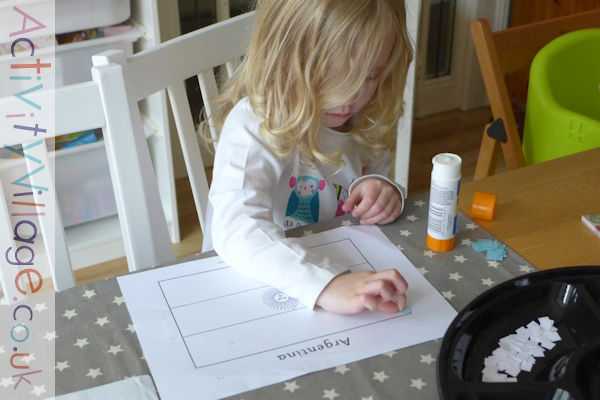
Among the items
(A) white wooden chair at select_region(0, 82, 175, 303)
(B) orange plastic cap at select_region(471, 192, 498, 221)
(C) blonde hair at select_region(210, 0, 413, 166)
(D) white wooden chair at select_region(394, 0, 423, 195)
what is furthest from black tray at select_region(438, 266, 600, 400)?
(D) white wooden chair at select_region(394, 0, 423, 195)

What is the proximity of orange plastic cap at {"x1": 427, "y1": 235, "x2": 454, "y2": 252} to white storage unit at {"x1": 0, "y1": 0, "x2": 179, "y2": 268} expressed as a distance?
123 cm

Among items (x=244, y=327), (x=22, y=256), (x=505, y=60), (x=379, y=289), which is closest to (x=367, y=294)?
(x=379, y=289)

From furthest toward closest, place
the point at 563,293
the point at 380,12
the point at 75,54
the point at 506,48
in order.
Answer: the point at 75,54 < the point at 506,48 < the point at 380,12 < the point at 563,293

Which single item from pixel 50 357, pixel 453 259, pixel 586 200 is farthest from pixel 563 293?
pixel 50 357

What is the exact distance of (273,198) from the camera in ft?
3.51

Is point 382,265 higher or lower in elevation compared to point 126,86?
lower

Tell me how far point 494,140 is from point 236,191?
0.78 m

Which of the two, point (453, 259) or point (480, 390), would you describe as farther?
point (453, 259)

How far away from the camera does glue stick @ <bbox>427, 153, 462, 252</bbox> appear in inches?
32.6

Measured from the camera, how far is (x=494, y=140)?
4.99ft

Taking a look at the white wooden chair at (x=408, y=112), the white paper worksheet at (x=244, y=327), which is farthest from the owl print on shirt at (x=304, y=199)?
the white wooden chair at (x=408, y=112)

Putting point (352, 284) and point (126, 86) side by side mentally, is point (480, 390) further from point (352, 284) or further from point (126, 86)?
point (126, 86)

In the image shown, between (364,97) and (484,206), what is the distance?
229 millimetres

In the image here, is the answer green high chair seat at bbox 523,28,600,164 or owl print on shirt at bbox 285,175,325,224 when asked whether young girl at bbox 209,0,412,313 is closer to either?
owl print on shirt at bbox 285,175,325,224
